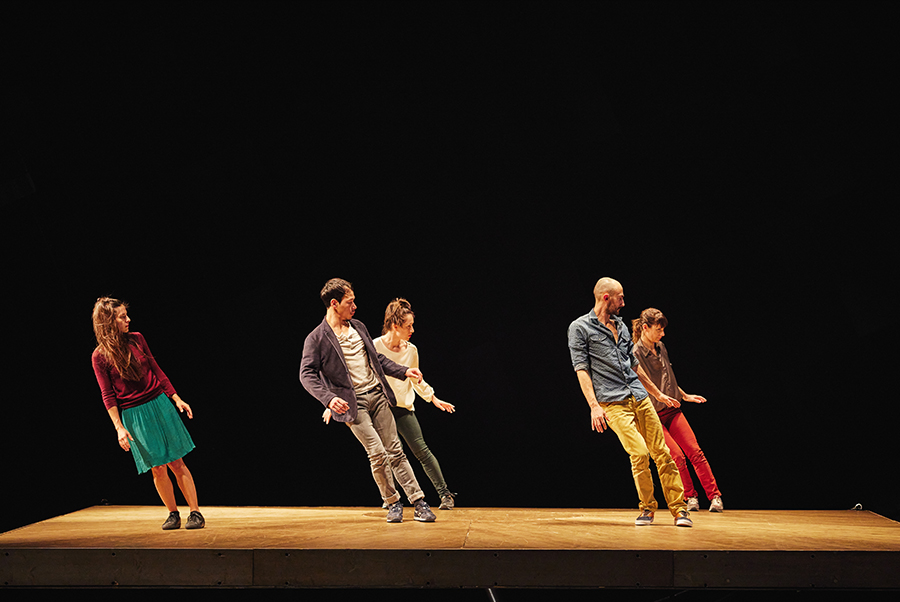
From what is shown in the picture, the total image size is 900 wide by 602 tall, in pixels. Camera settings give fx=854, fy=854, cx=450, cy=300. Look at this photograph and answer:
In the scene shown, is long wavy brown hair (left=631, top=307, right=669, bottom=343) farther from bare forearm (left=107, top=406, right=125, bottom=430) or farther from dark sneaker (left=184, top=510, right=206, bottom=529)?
bare forearm (left=107, top=406, right=125, bottom=430)

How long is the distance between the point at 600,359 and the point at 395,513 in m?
1.51

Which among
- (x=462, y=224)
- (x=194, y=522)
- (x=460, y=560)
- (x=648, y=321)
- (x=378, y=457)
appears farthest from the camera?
(x=462, y=224)

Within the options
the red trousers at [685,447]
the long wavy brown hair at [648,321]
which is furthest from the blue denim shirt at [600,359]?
the red trousers at [685,447]

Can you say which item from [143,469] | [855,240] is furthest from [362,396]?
[855,240]

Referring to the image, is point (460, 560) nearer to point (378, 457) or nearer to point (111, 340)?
point (378, 457)

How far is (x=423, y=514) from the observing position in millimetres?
4973

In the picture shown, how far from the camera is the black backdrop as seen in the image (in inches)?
243

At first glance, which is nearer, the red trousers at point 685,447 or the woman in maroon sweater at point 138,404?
the woman in maroon sweater at point 138,404

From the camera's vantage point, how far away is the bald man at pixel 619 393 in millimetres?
4633

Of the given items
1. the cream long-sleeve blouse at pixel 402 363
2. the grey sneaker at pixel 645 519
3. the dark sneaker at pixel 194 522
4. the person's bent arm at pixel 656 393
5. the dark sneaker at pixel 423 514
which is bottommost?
the grey sneaker at pixel 645 519

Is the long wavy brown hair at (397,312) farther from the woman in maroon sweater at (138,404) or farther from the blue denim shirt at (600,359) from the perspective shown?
the woman in maroon sweater at (138,404)

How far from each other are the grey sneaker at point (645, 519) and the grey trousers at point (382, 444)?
4.02ft

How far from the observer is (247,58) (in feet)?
21.6

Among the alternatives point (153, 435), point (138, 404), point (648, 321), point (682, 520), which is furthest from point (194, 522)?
point (648, 321)
